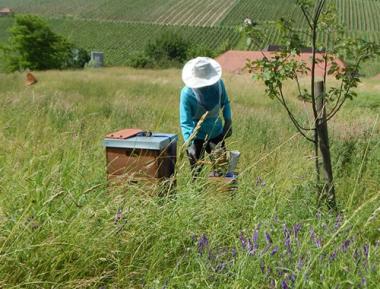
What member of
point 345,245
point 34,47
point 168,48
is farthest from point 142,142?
point 168,48

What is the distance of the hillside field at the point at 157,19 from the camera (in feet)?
256

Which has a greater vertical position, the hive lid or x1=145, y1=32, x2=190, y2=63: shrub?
the hive lid

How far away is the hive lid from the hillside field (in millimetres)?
70027

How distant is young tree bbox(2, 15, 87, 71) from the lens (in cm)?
6219

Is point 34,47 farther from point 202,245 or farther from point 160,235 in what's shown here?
point 202,245

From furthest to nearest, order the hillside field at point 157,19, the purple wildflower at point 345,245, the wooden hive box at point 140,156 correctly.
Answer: the hillside field at point 157,19, the wooden hive box at point 140,156, the purple wildflower at point 345,245

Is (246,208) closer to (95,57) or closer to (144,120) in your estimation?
(144,120)

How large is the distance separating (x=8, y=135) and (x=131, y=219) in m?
2.35


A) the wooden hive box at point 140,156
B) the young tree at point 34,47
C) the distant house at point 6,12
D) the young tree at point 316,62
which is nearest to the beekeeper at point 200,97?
the young tree at point 316,62

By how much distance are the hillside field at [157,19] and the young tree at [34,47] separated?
10.1 m

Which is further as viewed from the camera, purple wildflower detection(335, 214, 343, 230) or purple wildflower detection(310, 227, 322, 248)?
purple wildflower detection(335, 214, 343, 230)

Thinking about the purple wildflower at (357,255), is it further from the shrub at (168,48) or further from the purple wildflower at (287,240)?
the shrub at (168,48)

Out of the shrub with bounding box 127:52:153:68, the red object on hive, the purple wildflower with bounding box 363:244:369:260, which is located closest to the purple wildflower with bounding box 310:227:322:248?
the purple wildflower with bounding box 363:244:369:260

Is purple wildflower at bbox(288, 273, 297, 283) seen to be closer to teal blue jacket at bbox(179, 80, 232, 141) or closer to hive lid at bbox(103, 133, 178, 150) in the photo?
hive lid at bbox(103, 133, 178, 150)
